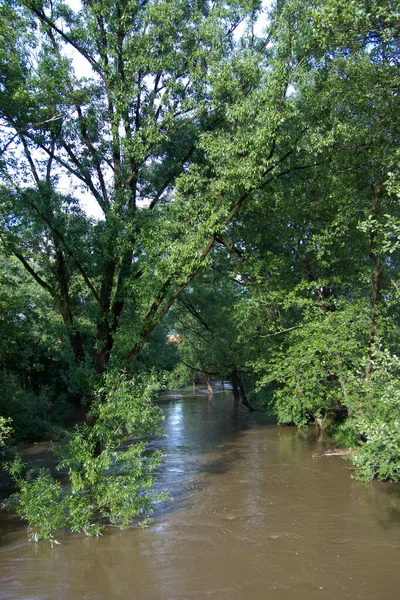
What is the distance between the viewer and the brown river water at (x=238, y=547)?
245 inches

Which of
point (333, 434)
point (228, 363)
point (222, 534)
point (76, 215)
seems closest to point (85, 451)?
point (222, 534)

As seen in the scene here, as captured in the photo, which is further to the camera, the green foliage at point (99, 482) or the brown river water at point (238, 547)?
the green foliage at point (99, 482)

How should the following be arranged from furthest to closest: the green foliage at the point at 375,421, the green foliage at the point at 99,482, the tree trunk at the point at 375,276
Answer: the tree trunk at the point at 375,276 < the green foliage at the point at 375,421 < the green foliage at the point at 99,482

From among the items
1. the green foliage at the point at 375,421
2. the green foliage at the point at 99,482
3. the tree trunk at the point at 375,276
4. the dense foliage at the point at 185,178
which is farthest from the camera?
the tree trunk at the point at 375,276

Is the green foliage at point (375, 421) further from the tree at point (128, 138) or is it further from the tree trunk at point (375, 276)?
the tree at point (128, 138)

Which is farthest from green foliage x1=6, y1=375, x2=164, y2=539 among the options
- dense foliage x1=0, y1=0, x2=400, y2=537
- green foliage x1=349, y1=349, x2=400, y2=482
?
green foliage x1=349, y1=349, x2=400, y2=482

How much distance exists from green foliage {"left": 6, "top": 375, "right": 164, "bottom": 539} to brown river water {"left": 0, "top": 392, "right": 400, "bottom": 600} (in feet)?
1.61

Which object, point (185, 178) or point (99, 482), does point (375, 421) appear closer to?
point (99, 482)

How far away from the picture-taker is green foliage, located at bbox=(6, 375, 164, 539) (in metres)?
7.48

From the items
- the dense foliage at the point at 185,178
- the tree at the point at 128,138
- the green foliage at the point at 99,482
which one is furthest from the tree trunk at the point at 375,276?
the green foliage at the point at 99,482

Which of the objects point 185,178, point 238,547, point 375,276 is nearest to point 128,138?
point 185,178

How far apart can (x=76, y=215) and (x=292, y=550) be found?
8.74 m

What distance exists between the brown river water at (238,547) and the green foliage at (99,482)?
491 millimetres

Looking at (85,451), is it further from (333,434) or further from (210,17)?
(210,17)
